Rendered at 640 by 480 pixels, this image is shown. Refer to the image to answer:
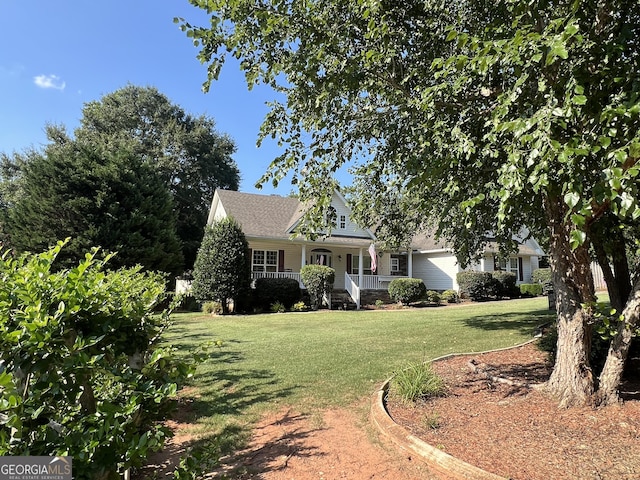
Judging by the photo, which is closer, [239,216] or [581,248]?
[581,248]

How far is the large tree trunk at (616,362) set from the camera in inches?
157

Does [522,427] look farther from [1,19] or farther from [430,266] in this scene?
[430,266]

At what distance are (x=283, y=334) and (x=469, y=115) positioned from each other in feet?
27.3

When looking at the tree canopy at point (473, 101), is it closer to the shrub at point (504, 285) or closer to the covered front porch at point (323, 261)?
the covered front porch at point (323, 261)

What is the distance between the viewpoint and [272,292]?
18.2 m

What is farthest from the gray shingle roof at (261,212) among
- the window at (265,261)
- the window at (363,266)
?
the window at (363,266)

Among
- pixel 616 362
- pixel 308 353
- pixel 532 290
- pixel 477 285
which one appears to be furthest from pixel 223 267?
pixel 532 290

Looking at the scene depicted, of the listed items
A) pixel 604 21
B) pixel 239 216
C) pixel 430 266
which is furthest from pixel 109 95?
pixel 604 21

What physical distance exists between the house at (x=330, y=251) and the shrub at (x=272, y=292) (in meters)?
1.88

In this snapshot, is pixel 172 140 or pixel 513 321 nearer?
pixel 513 321

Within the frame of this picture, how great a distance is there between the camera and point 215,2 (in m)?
4.10

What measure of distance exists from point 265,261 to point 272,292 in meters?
3.98

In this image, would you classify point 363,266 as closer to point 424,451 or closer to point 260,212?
point 260,212

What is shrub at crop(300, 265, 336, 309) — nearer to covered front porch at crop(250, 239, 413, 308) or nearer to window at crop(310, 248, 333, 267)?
covered front porch at crop(250, 239, 413, 308)
